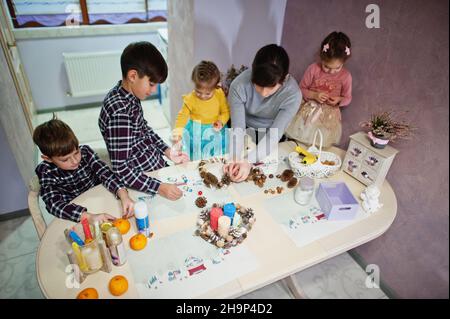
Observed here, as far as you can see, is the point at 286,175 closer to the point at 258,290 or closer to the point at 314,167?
the point at 314,167

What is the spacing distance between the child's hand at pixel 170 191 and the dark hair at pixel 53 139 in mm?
431

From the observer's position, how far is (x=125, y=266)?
1138mm

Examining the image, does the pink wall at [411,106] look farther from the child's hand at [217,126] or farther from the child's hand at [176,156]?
the child's hand at [176,156]

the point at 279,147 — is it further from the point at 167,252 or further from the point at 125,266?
the point at 125,266

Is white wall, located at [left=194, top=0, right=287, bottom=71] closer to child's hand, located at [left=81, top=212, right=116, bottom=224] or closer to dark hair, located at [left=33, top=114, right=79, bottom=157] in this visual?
dark hair, located at [left=33, top=114, right=79, bottom=157]

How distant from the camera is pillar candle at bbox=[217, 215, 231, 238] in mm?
1228

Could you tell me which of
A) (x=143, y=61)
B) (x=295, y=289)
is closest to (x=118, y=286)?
(x=143, y=61)

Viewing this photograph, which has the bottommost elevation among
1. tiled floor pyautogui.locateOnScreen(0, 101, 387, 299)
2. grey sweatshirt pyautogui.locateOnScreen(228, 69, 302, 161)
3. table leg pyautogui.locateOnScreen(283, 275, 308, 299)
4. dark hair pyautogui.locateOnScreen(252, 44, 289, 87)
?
tiled floor pyautogui.locateOnScreen(0, 101, 387, 299)

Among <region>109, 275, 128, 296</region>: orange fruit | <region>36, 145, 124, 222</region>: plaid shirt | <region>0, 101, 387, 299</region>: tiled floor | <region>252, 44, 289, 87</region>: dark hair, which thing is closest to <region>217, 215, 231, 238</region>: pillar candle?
<region>109, 275, 128, 296</region>: orange fruit

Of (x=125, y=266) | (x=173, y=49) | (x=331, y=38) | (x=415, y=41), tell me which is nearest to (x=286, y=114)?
(x=331, y=38)

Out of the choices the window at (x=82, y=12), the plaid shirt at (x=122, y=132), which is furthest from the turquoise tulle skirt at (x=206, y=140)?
the window at (x=82, y=12)

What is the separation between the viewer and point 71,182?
1516 mm

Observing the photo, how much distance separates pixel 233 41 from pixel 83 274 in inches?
73.9

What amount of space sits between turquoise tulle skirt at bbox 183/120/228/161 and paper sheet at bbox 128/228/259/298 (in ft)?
2.76
